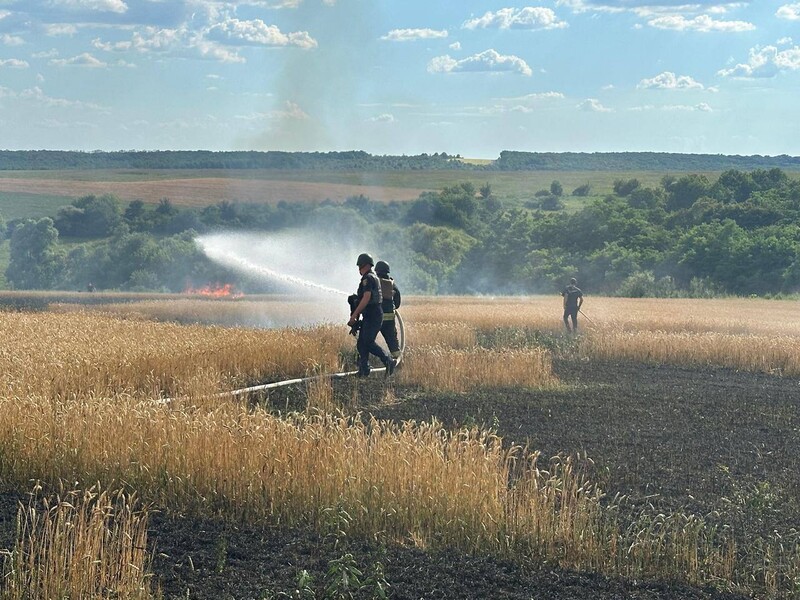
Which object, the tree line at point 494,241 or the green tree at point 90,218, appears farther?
the green tree at point 90,218

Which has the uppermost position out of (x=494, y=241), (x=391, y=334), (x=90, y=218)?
(x=391, y=334)

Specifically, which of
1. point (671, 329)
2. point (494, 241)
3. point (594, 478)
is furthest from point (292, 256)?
point (594, 478)

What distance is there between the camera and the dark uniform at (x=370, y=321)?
61.8 feet

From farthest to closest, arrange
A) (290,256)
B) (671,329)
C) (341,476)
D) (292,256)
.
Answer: (290,256) < (292,256) < (671,329) < (341,476)

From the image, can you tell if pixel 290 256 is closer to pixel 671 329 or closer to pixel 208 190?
pixel 671 329

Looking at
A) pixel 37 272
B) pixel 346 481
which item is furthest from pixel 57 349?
pixel 37 272

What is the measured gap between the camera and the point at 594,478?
11438 millimetres

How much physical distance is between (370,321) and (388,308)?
0.88m

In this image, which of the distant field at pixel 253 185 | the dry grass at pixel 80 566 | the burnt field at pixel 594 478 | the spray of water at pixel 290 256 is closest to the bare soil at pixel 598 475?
the burnt field at pixel 594 478

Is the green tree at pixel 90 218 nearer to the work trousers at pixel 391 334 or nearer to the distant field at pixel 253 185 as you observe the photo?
the distant field at pixel 253 185

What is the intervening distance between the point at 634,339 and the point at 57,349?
545 inches

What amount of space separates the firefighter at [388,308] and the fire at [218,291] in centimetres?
3424

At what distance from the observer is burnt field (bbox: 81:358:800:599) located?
25.3ft

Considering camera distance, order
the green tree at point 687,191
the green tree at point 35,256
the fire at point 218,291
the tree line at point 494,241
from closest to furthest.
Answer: the fire at point 218,291 < the tree line at point 494,241 < the green tree at point 35,256 < the green tree at point 687,191
